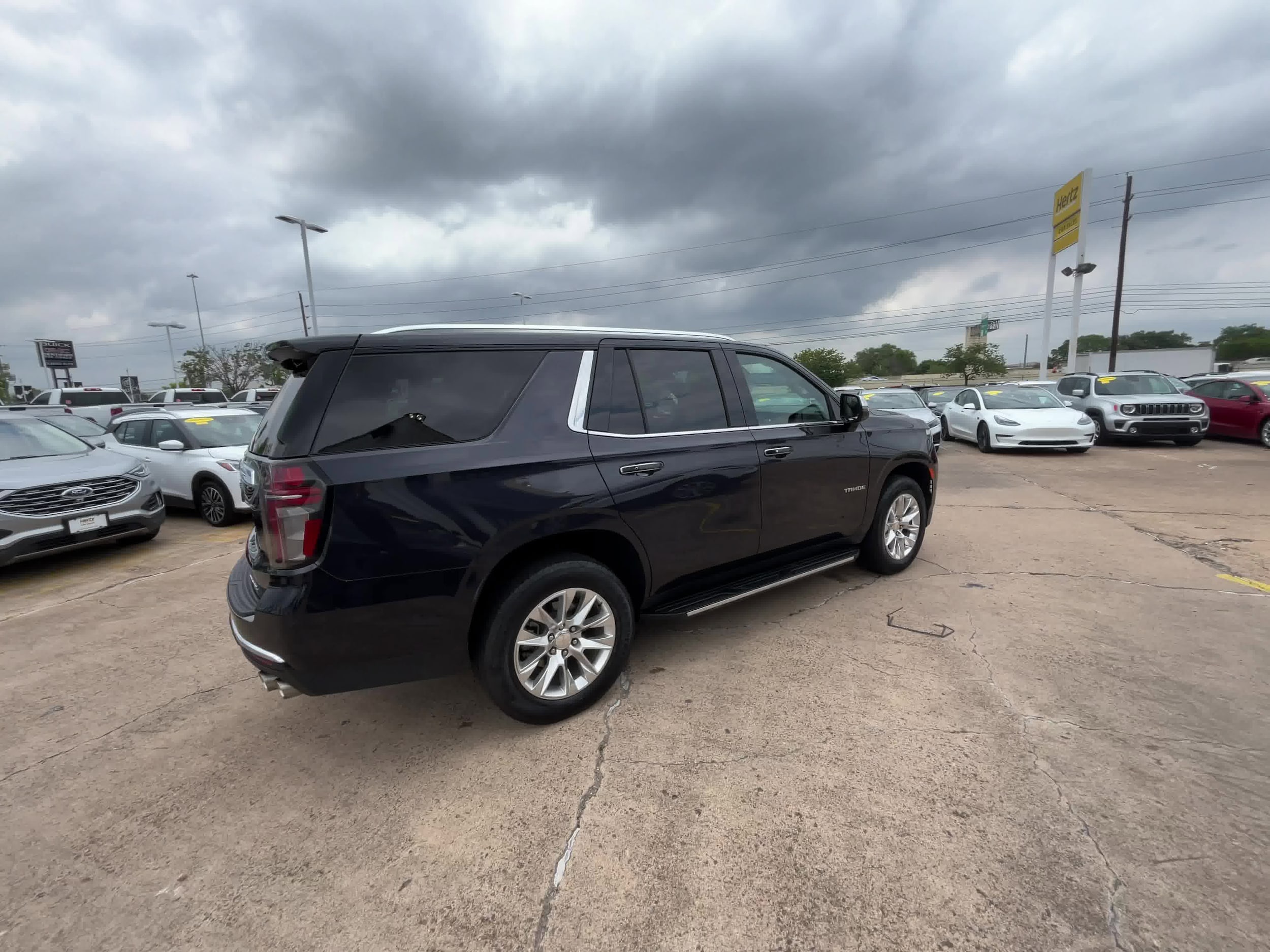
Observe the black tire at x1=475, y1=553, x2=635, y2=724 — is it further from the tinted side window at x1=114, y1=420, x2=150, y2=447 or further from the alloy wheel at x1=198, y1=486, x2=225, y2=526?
the tinted side window at x1=114, y1=420, x2=150, y2=447

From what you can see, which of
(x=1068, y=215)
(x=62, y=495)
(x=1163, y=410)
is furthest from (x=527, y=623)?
(x=1068, y=215)

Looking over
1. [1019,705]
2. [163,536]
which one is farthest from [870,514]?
[163,536]

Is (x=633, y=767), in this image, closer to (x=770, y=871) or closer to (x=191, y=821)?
(x=770, y=871)

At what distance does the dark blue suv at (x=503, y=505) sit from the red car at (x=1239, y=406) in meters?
14.6

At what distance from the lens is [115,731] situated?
2977mm

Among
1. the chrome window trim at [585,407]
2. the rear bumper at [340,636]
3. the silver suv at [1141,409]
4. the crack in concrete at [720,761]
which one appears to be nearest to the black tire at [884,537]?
the chrome window trim at [585,407]

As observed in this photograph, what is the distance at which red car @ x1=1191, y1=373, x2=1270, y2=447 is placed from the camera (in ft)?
40.2

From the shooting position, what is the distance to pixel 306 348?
2.41 meters

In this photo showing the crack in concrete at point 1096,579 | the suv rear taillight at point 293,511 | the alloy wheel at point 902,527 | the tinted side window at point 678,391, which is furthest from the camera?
the alloy wheel at point 902,527

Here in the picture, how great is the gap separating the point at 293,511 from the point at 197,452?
22.6ft

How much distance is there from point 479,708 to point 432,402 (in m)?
1.59

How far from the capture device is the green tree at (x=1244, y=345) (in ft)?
219

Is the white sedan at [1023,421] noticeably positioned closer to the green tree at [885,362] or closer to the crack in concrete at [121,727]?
the crack in concrete at [121,727]

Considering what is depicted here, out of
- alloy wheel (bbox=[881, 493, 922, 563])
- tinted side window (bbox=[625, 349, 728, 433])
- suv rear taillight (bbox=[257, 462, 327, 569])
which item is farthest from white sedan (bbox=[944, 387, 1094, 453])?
suv rear taillight (bbox=[257, 462, 327, 569])
